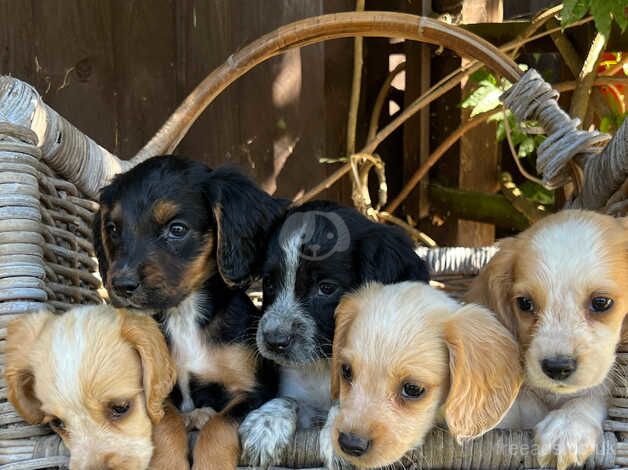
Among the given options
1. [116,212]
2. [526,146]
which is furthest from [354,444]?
[526,146]

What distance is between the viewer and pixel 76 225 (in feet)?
8.50

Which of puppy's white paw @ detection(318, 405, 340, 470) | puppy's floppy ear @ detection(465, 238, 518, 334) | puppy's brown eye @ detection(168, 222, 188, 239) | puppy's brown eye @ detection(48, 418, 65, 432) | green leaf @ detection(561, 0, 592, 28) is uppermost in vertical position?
green leaf @ detection(561, 0, 592, 28)

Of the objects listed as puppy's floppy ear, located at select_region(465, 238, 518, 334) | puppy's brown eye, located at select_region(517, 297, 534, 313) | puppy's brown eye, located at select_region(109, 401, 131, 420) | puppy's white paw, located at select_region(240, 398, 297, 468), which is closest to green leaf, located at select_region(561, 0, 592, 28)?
puppy's floppy ear, located at select_region(465, 238, 518, 334)

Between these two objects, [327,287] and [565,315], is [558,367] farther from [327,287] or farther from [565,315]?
[327,287]

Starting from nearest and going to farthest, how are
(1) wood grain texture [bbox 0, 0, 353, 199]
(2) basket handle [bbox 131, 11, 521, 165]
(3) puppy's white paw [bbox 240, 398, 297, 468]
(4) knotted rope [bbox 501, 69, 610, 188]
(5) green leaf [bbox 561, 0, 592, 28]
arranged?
1. (3) puppy's white paw [bbox 240, 398, 297, 468]
2. (4) knotted rope [bbox 501, 69, 610, 188]
3. (2) basket handle [bbox 131, 11, 521, 165]
4. (5) green leaf [bbox 561, 0, 592, 28]
5. (1) wood grain texture [bbox 0, 0, 353, 199]

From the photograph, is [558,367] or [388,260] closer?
[558,367]

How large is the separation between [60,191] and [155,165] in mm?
395

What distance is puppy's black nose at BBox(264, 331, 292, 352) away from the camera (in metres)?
2.21

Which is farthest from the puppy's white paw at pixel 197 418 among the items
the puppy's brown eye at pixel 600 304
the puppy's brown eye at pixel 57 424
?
the puppy's brown eye at pixel 600 304

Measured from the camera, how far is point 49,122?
7.70ft

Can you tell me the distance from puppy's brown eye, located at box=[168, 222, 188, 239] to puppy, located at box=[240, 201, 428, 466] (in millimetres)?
270

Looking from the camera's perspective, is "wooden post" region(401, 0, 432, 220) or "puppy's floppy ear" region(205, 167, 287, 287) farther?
"wooden post" region(401, 0, 432, 220)

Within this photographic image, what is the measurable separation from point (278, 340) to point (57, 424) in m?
0.64

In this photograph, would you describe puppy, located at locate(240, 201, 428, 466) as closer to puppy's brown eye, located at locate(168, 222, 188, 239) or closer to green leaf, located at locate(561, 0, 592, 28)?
puppy's brown eye, located at locate(168, 222, 188, 239)
